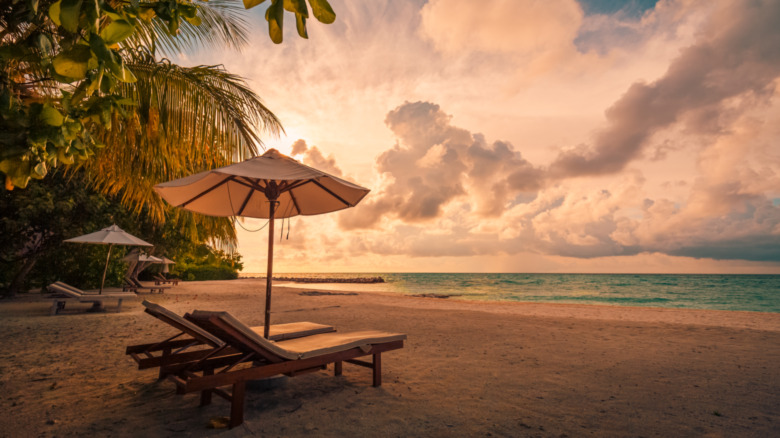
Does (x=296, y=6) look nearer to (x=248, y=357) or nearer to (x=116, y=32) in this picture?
(x=116, y=32)

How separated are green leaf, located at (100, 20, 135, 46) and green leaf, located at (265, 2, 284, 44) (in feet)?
1.06

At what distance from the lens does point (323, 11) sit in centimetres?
100

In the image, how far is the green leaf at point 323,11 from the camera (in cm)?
99

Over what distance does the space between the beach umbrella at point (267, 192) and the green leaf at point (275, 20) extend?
2.36 m

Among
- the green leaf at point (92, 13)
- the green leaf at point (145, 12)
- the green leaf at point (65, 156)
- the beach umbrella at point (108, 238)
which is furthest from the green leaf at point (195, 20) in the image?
the beach umbrella at point (108, 238)

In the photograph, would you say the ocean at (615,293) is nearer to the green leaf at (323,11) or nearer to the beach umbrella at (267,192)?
the beach umbrella at (267,192)

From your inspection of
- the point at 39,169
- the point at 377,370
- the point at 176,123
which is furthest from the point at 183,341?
the point at 176,123

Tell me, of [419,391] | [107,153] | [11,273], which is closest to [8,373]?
[107,153]

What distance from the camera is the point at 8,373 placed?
438cm

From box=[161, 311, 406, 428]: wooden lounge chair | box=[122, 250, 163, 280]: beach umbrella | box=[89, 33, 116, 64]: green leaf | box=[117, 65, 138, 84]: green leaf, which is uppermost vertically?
box=[117, 65, 138, 84]: green leaf

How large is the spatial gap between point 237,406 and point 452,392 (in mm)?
1988

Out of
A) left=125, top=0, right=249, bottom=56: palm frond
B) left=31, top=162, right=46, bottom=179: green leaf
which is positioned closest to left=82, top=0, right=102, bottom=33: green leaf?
left=31, top=162, right=46, bottom=179: green leaf

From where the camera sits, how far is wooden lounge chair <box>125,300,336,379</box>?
3158mm

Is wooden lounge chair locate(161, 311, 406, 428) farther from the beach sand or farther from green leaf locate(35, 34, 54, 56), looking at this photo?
green leaf locate(35, 34, 54, 56)
